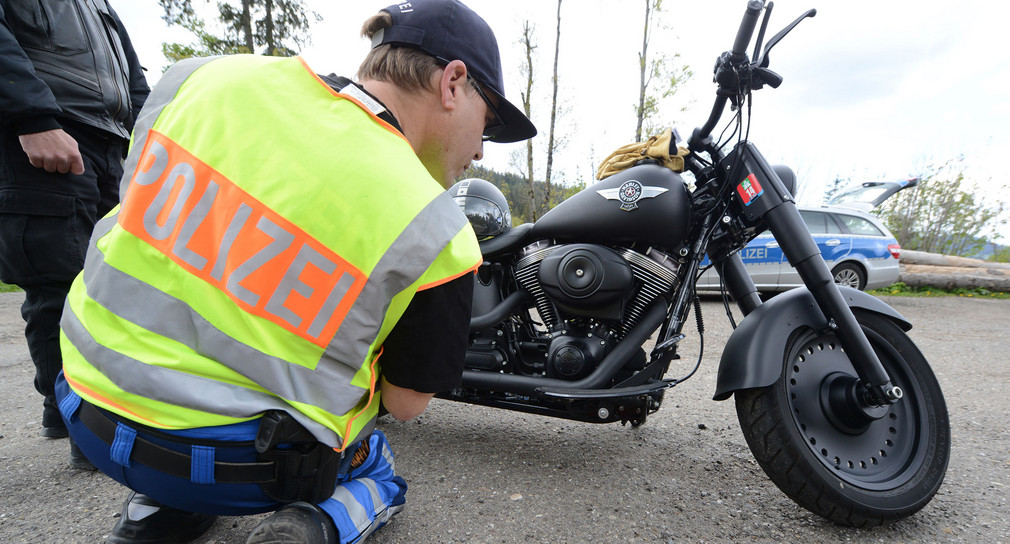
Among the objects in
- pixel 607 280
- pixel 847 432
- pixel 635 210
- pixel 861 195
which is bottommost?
pixel 847 432

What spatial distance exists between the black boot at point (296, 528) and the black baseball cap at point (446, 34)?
117 cm

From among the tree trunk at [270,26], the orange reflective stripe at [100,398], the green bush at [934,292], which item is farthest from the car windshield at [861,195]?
the tree trunk at [270,26]

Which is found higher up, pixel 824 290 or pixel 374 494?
pixel 824 290

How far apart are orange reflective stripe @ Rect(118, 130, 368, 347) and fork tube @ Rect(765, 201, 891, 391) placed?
5.19ft

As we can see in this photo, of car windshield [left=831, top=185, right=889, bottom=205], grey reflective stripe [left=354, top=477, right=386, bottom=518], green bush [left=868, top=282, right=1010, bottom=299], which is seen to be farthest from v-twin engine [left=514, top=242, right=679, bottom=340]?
green bush [left=868, top=282, right=1010, bottom=299]

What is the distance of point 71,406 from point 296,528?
59 cm

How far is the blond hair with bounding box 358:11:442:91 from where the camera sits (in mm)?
1255

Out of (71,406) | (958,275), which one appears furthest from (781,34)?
(958,275)

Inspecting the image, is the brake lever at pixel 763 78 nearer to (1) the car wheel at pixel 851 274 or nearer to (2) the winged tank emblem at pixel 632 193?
(2) the winged tank emblem at pixel 632 193

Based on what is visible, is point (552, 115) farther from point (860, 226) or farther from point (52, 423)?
point (52, 423)

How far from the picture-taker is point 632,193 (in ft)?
6.35

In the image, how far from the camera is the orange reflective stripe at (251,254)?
96 cm

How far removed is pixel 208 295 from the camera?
0.99 m

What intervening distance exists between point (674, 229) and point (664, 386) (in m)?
0.61
